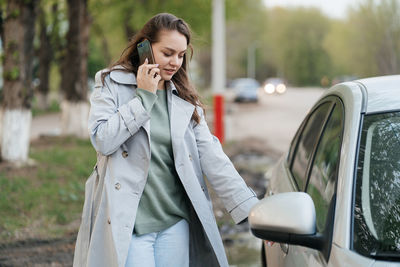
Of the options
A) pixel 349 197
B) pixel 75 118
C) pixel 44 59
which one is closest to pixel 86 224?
pixel 349 197

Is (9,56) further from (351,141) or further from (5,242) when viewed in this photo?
(351,141)

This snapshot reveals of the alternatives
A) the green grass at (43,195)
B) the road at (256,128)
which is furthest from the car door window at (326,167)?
the road at (256,128)

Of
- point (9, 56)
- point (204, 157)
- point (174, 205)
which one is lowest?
point (174, 205)

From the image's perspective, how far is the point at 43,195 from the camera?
7418 millimetres

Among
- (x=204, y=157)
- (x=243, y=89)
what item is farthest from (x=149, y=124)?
(x=243, y=89)

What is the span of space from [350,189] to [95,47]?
143ft

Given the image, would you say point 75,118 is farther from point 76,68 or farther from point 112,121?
point 112,121

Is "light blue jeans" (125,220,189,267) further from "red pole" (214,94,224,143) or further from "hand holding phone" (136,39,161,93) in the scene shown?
"red pole" (214,94,224,143)

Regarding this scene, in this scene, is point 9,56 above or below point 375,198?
above

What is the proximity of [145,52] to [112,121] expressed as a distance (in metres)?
0.38

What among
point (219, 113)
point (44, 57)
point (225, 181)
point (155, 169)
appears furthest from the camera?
point (44, 57)

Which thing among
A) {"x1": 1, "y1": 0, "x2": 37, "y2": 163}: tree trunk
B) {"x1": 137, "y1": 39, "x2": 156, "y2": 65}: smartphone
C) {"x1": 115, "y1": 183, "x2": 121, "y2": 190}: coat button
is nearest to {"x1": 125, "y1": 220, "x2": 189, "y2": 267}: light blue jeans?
{"x1": 115, "y1": 183, "x2": 121, "y2": 190}: coat button

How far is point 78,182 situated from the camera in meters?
8.36

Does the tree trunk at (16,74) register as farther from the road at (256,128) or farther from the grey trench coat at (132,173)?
the grey trench coat at (132,173)
